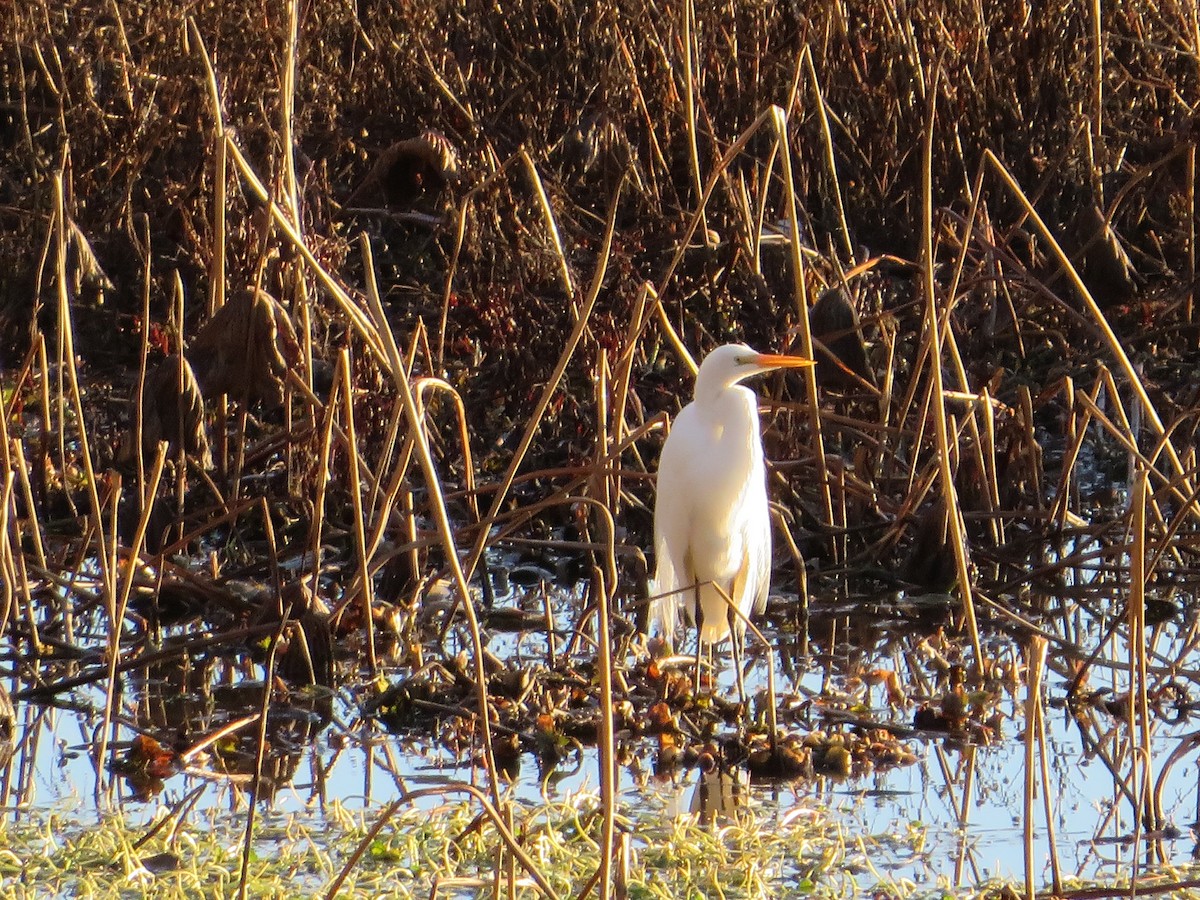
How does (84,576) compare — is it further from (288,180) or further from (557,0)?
(557,0)

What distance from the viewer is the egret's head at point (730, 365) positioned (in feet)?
16.1

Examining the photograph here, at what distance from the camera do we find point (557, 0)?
7.52 m

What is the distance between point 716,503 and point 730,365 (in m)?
0.48

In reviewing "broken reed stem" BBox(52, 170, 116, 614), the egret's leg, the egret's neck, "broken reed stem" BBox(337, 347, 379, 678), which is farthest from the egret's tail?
"broken reed stem" BBox(52, 170, 116, 614)

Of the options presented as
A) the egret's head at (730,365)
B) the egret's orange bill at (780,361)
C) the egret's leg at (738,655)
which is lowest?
the egret's leg at (738,655)

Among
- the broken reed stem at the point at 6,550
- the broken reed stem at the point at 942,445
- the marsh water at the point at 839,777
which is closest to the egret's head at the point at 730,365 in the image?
the broken reed stem at the point at 942,445

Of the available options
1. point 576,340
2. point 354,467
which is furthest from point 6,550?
point 576,340

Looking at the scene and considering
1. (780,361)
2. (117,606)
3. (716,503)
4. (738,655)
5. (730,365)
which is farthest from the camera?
(716,503)

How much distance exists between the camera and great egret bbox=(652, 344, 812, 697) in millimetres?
5094

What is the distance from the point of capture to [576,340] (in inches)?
161

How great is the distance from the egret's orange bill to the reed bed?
0.69 feet

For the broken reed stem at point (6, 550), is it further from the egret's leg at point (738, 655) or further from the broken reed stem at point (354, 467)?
the egret's leg at point (738, 655)

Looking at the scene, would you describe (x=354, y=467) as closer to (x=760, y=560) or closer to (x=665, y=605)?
(x=665, y=605)

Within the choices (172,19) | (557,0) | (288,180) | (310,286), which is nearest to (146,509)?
(288,180)
